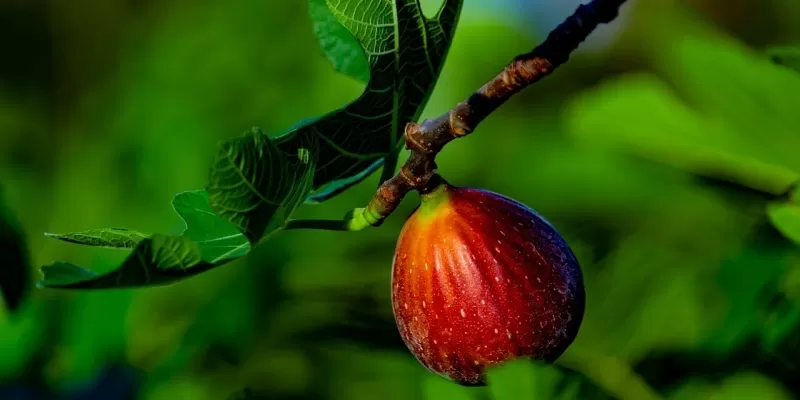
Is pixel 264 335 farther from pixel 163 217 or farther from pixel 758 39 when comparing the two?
pixel 758 39

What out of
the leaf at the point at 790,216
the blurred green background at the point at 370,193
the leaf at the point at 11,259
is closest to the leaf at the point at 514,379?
the blurred green background at the point at 370,193

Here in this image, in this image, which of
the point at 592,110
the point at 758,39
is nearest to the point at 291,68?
the point at 592,110

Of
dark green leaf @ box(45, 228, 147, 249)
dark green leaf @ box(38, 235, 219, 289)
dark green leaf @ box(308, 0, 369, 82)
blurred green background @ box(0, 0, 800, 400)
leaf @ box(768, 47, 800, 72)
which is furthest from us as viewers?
blurred green background @ box(0, 0, 800, 400)

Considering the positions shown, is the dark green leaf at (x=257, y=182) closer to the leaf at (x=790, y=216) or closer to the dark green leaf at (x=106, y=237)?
the dark green leaf at (x=106, y=237)

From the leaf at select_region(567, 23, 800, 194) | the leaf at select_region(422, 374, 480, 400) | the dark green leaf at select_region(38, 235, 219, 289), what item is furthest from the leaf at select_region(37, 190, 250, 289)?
the leaf at select_region(567, 23, 800, 194)

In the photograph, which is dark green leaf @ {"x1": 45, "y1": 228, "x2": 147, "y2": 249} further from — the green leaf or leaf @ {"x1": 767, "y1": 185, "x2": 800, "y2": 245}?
leaf @ {"x1": 767, "y1": 185, "x2": 800, "y2": 245}

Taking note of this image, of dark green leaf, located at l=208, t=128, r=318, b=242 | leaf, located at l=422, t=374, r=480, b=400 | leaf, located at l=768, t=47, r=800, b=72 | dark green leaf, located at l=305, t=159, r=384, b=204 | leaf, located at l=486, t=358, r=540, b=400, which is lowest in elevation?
leaf, located at l=422, t=374, r=480, b=400

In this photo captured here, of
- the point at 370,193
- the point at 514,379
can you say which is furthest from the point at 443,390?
the point at 370,193

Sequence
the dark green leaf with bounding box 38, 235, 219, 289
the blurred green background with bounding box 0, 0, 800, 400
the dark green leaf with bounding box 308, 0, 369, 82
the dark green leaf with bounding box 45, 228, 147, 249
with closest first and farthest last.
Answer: the dark green leaf with bounding box 38, 235, 219, 289
the dark green leaf with bounding box 45, 228, 147, 249
the dark green leaf with bounding box 308, 0, 369, 82
the blurred green background with bounding box 0, 0, 800, 400
